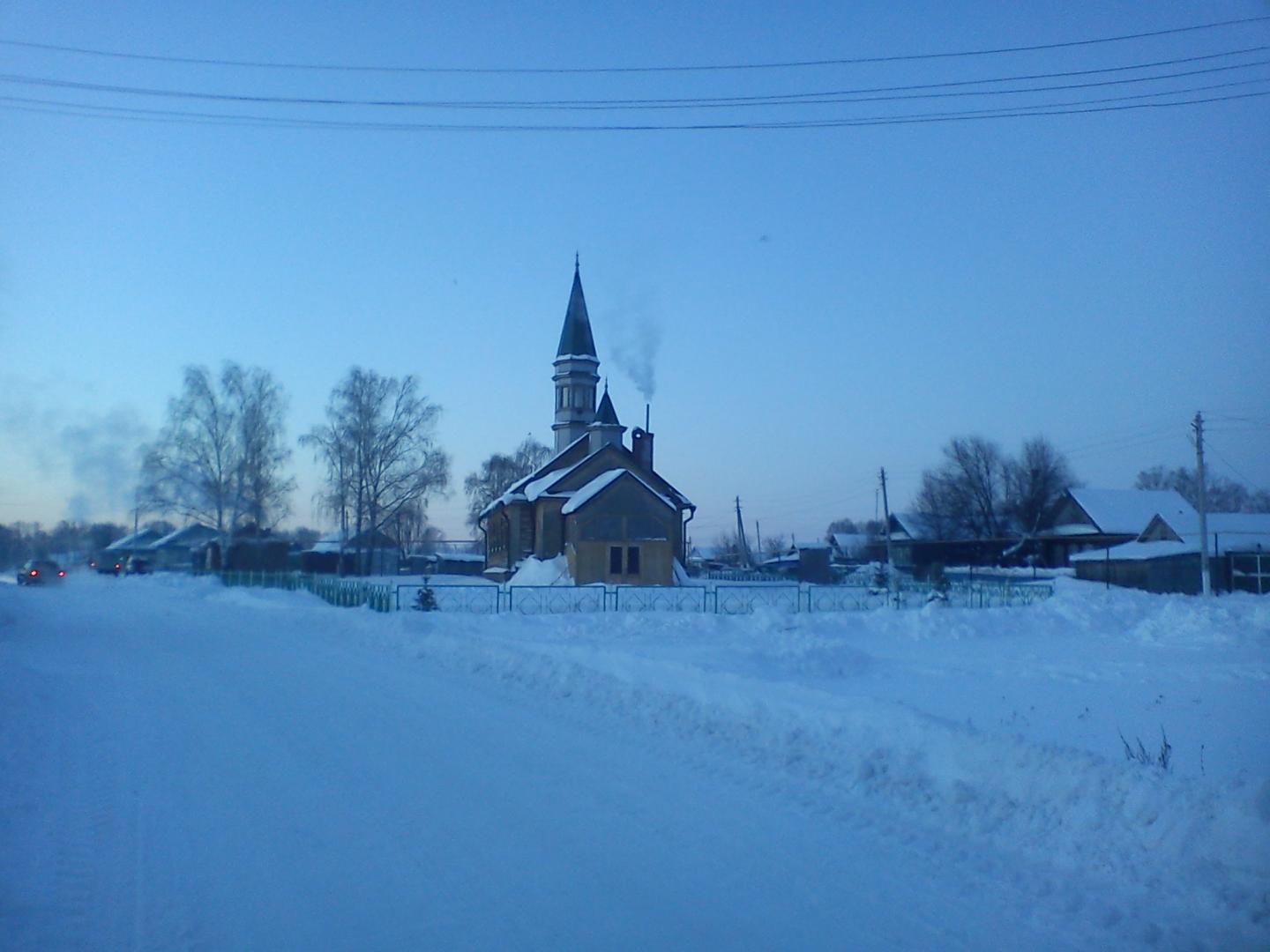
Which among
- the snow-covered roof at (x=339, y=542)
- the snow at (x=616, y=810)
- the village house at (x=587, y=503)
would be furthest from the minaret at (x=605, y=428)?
the snow at (x=616, y=810)

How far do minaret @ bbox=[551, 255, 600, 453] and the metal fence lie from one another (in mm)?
21167

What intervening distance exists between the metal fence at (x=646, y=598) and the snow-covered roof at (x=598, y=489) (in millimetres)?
9236

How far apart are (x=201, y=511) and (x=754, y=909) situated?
51.7 m

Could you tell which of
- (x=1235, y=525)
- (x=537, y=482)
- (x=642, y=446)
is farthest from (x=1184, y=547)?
(x=537, y=482)

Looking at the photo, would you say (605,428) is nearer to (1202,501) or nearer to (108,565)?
(1202,501)

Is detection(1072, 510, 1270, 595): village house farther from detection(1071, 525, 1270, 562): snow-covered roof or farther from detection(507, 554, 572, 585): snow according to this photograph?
detection(507, 554, 572, 585): snow

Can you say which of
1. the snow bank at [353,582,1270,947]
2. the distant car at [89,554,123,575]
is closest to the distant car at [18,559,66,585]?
the distant car at [89,554,123,575]

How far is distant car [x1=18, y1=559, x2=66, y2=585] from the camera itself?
4491cm

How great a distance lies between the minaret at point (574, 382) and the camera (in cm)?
5528

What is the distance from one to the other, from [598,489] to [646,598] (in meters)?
13.1

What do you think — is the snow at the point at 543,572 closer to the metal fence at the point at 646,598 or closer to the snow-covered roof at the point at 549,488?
the snow-covered roof at the point at 549,488

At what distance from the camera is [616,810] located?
743 centimetres

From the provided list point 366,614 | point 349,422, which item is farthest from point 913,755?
point 349,422

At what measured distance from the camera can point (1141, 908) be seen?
18.2 ft
